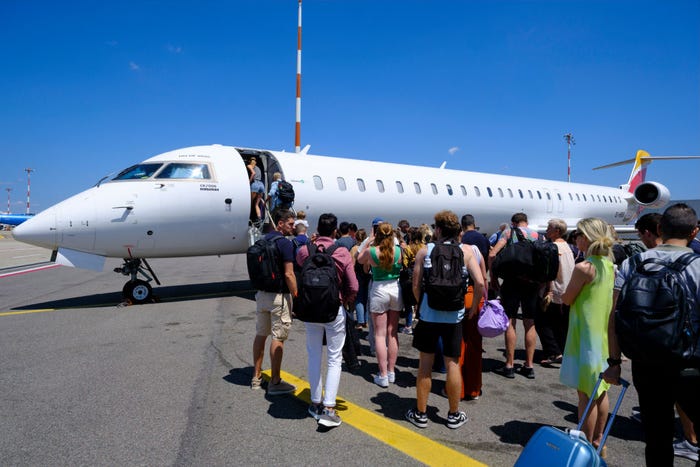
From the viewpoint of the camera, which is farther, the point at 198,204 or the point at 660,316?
the point at 198,204

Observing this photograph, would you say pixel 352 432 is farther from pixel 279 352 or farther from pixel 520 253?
pixel 520 253

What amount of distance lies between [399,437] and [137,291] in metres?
7.01

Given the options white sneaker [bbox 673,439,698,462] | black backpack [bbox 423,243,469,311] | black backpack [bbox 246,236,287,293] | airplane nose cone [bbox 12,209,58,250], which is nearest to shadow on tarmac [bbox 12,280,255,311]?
airplane nose cone [bbox 12,209,58,250]

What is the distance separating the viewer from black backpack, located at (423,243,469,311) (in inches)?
136

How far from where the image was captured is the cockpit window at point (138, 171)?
8.48 metres

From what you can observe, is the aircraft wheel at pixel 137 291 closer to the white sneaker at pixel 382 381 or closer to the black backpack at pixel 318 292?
the white sneaker at pixel 382 381

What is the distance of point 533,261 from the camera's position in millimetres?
4566

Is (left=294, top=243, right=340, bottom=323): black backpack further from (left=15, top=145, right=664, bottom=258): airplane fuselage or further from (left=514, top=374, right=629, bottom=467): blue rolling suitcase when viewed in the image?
(left=15, top=145, right=664, bottom=258): airplane fuselage

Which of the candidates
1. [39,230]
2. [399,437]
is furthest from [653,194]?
[39,230]

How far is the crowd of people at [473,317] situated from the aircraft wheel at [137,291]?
16.9ft

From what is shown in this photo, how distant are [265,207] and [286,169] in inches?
40.5

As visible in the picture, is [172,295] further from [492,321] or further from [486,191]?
[486,191]

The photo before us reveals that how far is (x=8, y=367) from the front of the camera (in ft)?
16.1

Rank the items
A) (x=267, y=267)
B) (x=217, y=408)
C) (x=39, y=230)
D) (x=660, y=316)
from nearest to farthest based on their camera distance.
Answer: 1. (x=660, y=316)
2. (x=217, y=408)
3. (x=267, y=267)
4. (x=39, y=230)
